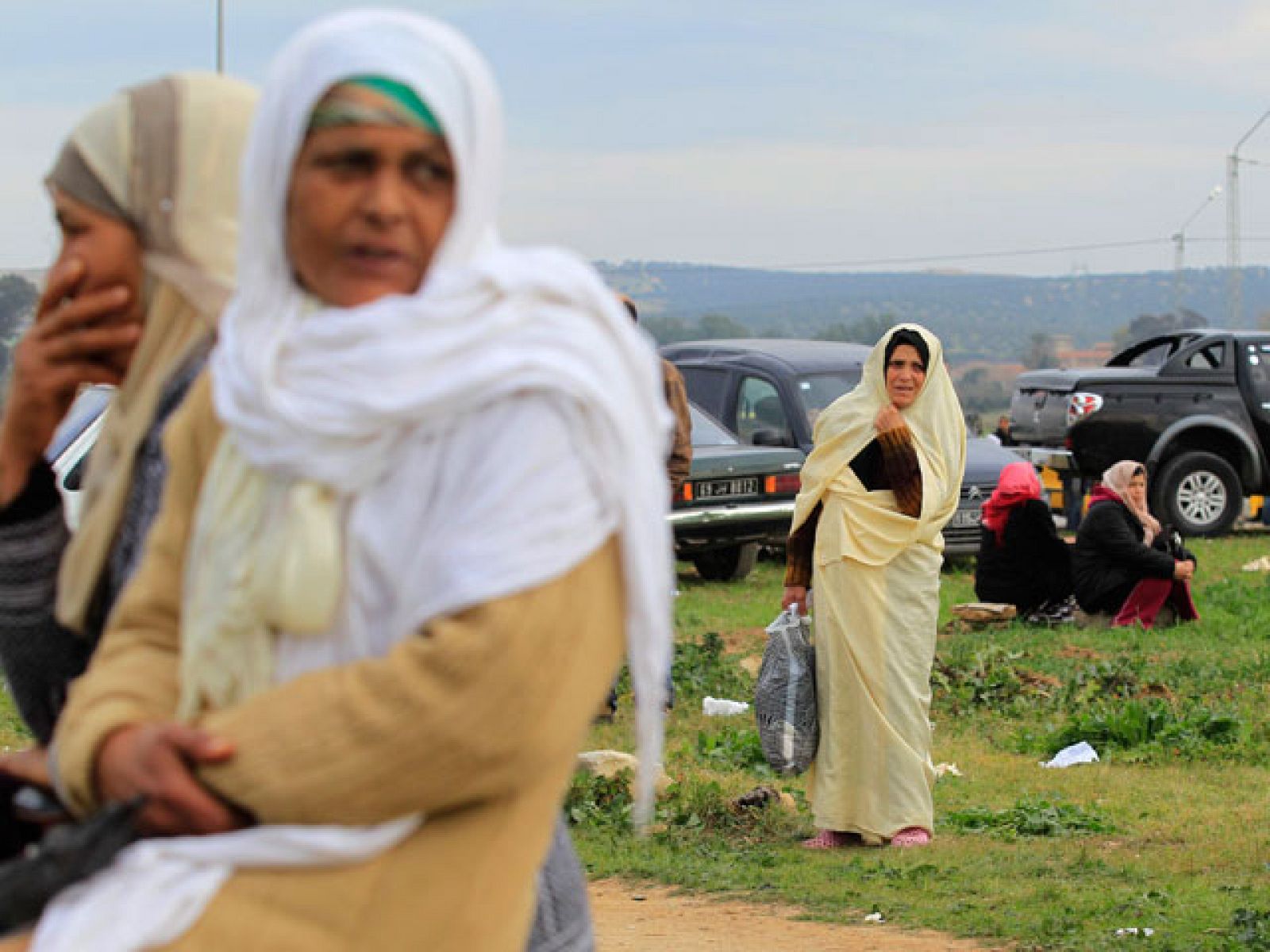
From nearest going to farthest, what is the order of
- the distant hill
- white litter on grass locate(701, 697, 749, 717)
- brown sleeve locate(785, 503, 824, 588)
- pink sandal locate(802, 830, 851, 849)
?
pink sandal locate(802, 830, 851, 849) → brown sleeve locate(785, 503, 824, 588) → white litter on grass locate(701, 697, 749, 717) → the distant hill

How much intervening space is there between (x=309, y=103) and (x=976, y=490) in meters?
16.1

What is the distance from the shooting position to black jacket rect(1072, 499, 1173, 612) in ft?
46.4

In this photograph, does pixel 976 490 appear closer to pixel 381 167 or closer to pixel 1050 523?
pixel 1050 523

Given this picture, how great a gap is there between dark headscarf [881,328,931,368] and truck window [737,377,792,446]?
9.66 meters

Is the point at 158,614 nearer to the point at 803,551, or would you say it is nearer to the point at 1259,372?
the point at 803,551

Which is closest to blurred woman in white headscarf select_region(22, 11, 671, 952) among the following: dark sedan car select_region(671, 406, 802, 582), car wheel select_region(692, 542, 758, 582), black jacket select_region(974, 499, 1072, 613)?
black jacket select_region(974, 499, 1072, 613)

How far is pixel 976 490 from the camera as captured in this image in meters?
17.8

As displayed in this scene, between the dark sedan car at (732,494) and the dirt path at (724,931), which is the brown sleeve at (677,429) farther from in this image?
the dark sedan car at (732,494)

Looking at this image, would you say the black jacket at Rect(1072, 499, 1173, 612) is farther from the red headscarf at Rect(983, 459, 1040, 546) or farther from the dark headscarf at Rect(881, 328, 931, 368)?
the dark headscarf at Rect(881, 328, 931, 368)

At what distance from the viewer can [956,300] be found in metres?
160

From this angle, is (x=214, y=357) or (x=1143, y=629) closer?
(x=214, y=357)

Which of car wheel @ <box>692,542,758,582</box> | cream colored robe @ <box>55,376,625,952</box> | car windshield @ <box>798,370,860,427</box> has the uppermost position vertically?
cream colored robe @ <box>55,376,625,952</box>

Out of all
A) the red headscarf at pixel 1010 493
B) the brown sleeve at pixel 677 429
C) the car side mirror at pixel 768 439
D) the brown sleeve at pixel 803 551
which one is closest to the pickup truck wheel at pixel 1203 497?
the car side mirror at pixel 768 439

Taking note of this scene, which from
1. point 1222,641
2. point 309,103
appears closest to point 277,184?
point 309,103
